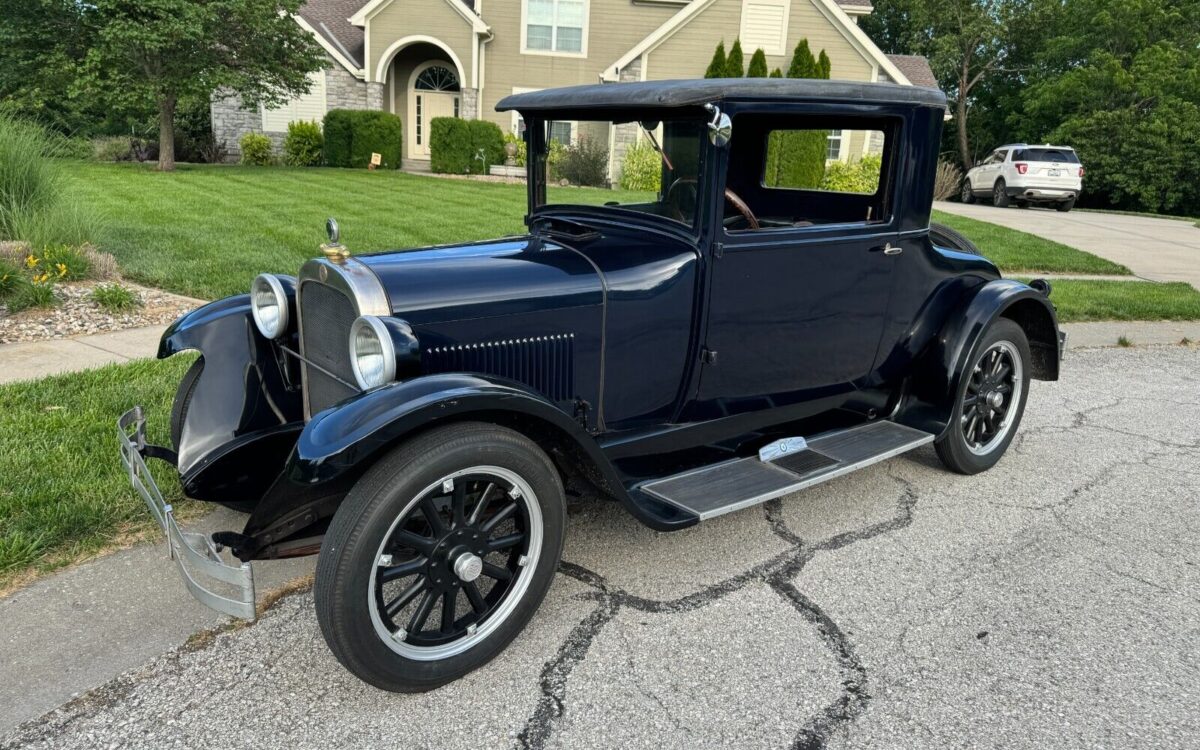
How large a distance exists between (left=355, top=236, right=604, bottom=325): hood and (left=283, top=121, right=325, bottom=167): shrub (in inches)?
808

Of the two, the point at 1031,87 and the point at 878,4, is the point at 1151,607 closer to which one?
the point at 1031,87

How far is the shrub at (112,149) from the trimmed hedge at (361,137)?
5726 mm

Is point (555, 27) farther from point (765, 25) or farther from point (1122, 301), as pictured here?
point (1122, 301)

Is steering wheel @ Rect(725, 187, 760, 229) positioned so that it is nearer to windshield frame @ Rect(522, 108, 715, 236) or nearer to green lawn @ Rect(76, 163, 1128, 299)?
windshield frame @ Rect(522, 108, 715, 236)

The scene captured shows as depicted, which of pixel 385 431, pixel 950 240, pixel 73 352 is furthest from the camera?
pixel 73 352

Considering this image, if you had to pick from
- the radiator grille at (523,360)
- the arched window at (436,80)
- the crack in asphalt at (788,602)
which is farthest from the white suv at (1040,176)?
the radiator grille at (523,360)

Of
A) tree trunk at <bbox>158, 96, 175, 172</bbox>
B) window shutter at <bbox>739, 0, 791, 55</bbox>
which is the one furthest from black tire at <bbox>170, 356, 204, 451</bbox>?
window shutter at <bbox>739, 0, 791, 55</bbox>

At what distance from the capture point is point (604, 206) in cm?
342

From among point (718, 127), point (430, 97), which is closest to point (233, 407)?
point (718, 127)

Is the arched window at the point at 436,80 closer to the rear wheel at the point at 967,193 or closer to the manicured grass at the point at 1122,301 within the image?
the rear wheel at the point at 967,193

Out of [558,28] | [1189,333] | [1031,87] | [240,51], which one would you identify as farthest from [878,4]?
[1189,333]

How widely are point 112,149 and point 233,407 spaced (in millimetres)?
22915

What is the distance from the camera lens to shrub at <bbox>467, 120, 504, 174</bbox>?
20.9 meters

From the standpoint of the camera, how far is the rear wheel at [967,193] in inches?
937
